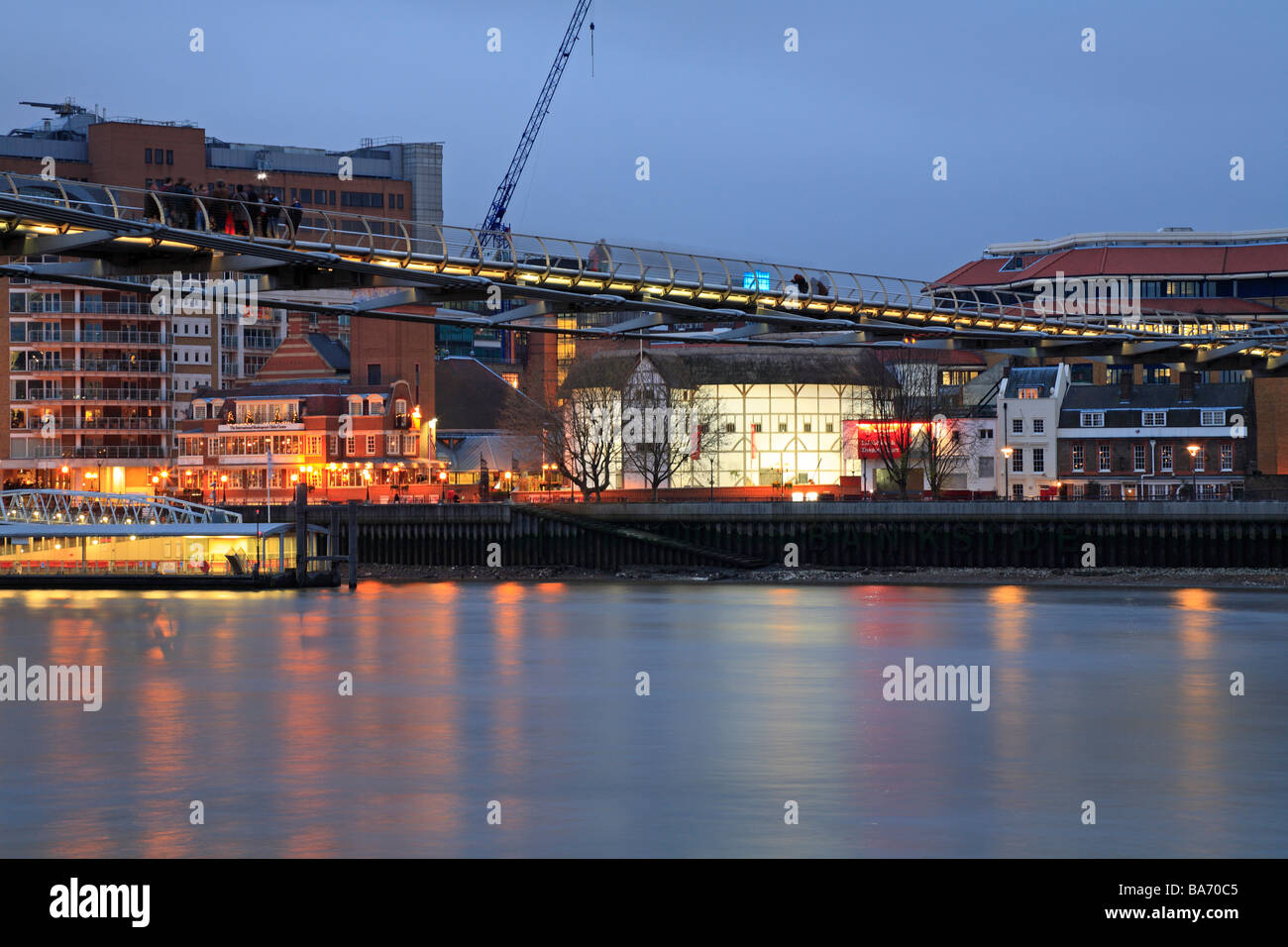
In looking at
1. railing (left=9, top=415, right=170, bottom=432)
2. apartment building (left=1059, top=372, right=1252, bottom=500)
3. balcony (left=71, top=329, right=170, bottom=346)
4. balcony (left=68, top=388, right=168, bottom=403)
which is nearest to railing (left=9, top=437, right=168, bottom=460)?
railing (left=9, top=415, right=170, bottom=432)

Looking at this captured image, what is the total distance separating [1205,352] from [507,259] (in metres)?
34.9

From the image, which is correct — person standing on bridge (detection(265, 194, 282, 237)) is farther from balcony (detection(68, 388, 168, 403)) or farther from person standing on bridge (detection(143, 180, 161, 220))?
balcony (detection(68, 388, 168, 403))

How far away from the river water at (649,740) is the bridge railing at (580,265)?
1034 cm

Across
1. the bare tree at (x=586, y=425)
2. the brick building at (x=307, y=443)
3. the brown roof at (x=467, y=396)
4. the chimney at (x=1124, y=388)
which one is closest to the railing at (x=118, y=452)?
the brick building at (x=307, y=443)

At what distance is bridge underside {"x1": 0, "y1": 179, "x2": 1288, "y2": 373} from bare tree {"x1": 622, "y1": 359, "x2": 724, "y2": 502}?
3623 centimetres

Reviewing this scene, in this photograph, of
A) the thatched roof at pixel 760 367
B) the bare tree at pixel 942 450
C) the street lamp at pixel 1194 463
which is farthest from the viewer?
the thatched roof at pixel 760 367

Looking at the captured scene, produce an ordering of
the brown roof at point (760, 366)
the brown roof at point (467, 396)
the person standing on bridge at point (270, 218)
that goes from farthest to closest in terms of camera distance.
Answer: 1. the brown roof at point (467, 396)
2. the brown roof at point (760, 366)
3. the person standing on bridge at point (270, 218)

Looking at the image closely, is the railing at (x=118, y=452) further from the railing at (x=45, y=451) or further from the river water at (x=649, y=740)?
the river water at (x=649, y=740)

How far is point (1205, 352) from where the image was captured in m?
73.8

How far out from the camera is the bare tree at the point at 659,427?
108312 millimetres

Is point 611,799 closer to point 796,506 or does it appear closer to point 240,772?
point 240,772

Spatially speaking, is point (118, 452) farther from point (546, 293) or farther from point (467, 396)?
point (546, 293)
